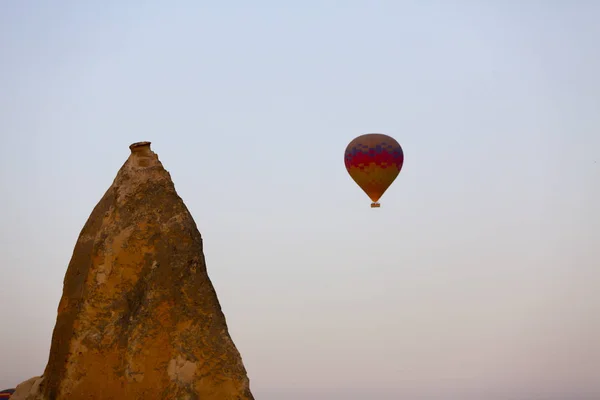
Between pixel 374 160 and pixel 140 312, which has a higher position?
pixel 374 160

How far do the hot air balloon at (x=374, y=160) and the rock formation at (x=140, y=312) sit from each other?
28.1 meters

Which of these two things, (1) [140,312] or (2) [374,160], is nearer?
(1) [140,312]

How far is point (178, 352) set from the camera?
14.1 m

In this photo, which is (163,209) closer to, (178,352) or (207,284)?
(207,284)

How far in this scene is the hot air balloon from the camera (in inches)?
1699

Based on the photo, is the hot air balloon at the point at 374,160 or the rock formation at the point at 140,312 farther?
the hot air balloon at the point at 374,160

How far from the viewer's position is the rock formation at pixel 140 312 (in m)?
14.1

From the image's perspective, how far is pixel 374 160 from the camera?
4322 centimetres

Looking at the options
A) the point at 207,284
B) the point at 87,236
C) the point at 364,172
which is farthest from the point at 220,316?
the point at 364,172

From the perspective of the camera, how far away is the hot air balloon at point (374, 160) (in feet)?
142

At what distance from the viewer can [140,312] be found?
14.4 meters

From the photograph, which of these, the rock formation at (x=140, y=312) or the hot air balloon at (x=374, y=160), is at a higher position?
the hot air balloon at (x=374, y=160)

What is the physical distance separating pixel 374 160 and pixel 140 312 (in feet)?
97.1

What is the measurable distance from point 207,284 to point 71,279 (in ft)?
7.57
